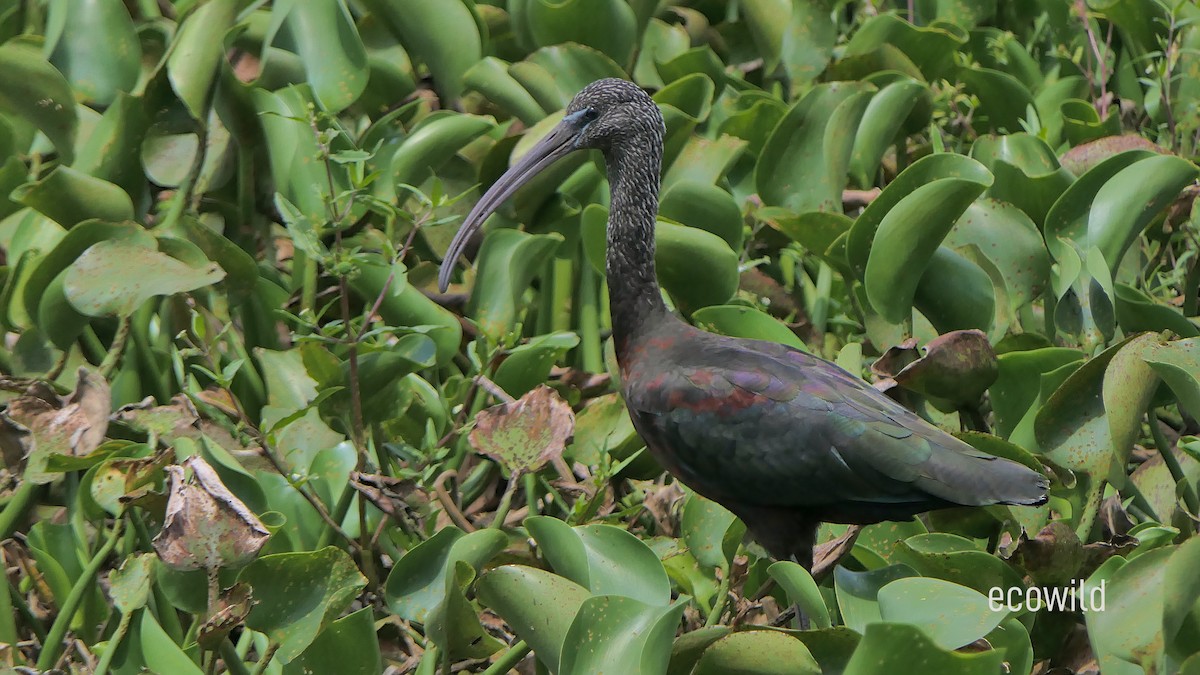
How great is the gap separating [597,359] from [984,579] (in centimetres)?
150

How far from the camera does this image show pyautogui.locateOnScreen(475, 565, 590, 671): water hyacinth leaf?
8.87ft

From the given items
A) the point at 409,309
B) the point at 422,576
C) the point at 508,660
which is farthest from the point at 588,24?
the point at 508,660

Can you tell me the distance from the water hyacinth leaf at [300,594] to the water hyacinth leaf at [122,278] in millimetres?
763

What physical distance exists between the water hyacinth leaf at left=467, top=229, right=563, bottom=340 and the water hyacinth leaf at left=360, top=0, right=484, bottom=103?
0.69 metres

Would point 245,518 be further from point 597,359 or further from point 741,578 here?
point 597,359

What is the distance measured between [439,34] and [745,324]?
52.5 inches

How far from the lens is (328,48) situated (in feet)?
13.8

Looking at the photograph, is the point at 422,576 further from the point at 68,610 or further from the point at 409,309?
the point at 409,309

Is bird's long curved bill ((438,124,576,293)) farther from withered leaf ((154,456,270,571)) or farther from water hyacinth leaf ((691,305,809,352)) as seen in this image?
withered leaf ((154,456,270,571))

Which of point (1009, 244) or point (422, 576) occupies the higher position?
point (1009, 244)

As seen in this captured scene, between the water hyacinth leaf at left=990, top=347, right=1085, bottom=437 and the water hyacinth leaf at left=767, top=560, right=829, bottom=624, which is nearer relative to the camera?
the water hyacinth leaf at left=767, top=560, right=829, bottom=624

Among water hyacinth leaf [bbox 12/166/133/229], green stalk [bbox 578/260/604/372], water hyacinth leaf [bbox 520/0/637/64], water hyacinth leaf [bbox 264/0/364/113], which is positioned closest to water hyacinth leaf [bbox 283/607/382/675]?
water hyacinth leaf [bbox 12/166/133/229]

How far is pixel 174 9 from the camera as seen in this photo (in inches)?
198

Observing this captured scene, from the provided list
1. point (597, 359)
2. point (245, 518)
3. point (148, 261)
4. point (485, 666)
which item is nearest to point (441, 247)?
point (597, 359)
